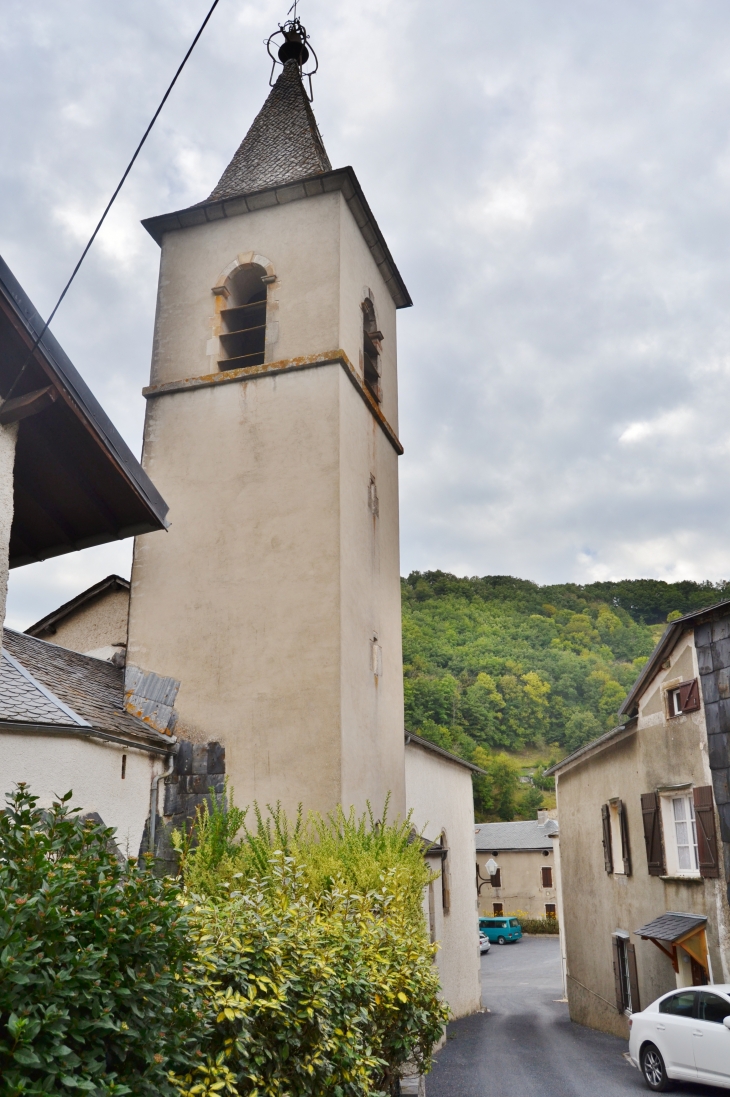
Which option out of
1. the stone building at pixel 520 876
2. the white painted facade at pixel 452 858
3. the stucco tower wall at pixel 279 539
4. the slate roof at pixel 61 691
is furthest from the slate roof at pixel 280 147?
the stone building at pixel 520 876

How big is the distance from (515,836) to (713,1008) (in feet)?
141

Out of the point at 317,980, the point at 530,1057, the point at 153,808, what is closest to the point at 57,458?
the point at 317,980

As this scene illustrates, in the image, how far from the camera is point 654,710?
15.4 m

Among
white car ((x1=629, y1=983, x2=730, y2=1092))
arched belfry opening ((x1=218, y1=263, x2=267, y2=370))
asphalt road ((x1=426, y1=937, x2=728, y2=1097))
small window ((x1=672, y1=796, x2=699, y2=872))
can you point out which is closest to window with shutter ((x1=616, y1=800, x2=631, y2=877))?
small window ((x1=672, y1=796, x2=699, y2=872))

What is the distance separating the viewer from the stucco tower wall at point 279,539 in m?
11.9

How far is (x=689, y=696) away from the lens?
14.0 meters

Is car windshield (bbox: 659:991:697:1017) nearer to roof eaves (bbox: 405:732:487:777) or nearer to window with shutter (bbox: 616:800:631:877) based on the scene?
window with shutter (bbox: 616:800:631:877)

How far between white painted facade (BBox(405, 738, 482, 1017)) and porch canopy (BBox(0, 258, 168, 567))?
12022 millimetres

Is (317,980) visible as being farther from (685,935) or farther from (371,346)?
(371,346)

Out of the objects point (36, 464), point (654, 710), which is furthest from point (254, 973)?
point (654, 710)

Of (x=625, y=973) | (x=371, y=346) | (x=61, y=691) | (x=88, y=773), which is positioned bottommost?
(x=625, y=973)

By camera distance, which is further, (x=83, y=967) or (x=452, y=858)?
(x=452, y=858)

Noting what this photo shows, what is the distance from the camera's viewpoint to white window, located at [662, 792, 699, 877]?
46.2 ft

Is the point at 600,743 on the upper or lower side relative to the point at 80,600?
lower
